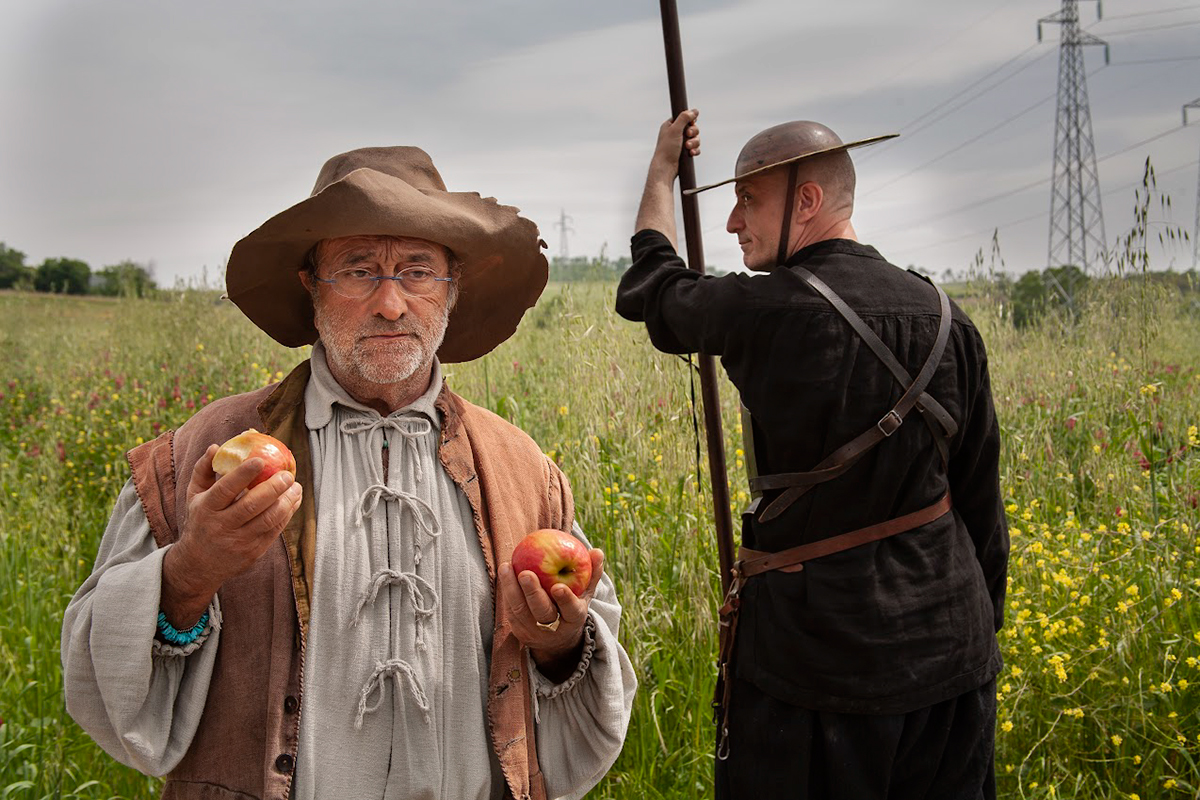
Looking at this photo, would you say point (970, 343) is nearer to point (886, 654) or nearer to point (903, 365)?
point (903, 365)

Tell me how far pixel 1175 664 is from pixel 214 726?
2.94 metres

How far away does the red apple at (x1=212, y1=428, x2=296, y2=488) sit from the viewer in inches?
65.3

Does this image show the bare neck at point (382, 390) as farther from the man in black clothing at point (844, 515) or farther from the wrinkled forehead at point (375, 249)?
the man in black clothing at point (844, 515)

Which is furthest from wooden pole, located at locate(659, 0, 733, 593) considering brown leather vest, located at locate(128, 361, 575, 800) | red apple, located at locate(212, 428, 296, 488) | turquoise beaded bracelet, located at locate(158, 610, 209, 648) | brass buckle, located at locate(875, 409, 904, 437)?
turquoise beaded bracelet, located at locate(158, 610, 209, 648)

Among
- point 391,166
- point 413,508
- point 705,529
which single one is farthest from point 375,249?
point 705,529

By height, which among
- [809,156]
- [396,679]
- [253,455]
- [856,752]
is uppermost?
[809,156]

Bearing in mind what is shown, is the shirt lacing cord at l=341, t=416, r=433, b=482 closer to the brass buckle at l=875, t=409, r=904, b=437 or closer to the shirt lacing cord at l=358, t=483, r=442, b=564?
the shirt lacing cord at l=358, t=483, r=442, b=564

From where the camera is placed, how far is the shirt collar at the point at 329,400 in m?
2.02

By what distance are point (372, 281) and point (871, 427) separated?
3.88 feet

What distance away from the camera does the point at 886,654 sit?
88.3 inches

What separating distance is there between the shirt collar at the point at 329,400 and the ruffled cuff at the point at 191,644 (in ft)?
1.34

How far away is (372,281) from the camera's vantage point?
2.07 metres

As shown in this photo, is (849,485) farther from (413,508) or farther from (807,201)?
(413,508)

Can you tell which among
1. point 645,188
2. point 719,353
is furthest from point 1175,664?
point 645,188
